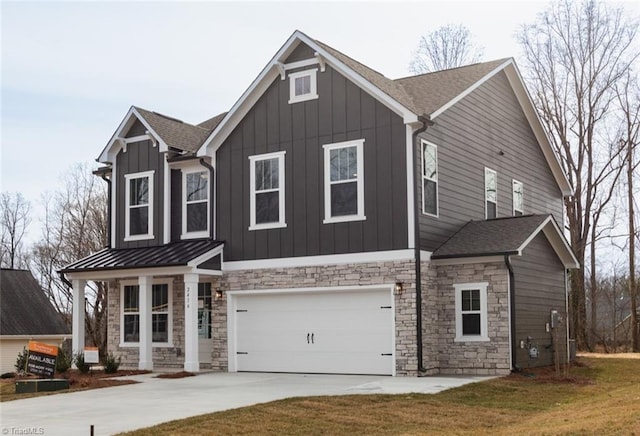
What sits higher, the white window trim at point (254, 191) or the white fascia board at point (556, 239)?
the white window trim at point (254, 191)

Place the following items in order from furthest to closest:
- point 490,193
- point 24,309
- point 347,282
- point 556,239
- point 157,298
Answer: point 24,309, point 490,193, point 157,298, point 556,239, point 347,282

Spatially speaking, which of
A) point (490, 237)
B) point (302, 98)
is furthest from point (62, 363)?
point (490, 237)

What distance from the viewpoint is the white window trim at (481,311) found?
18859mm

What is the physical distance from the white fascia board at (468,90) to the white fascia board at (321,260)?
3.37m

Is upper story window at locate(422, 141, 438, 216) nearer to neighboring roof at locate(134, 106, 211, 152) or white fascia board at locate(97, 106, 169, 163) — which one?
neighboring roof at locate(134, 106, 211, 152)

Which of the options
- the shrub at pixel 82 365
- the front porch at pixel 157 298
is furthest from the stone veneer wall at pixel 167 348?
the shrub at pixel 82 365

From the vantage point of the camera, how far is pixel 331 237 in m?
19.8

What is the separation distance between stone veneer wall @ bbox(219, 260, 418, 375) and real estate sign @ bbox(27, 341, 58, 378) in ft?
15.4

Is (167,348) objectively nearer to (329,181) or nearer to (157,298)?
(157,298)

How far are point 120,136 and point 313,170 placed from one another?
6.73 metres

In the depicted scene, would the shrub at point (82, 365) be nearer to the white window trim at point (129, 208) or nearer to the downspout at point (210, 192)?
the white window trim at point (129, 208)

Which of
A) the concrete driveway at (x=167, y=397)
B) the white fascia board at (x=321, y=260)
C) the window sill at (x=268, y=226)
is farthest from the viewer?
the window sill at (x=268, y=226)

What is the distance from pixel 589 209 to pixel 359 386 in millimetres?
20213

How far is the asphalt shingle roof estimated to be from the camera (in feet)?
61.8
